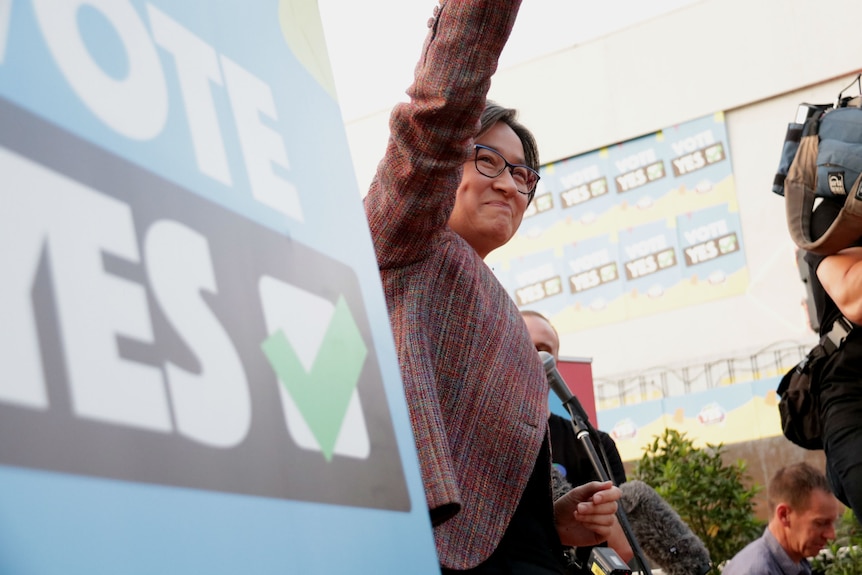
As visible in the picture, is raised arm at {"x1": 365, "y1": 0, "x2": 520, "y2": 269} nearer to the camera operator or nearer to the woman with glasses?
the woman with glasses

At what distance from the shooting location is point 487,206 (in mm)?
1673

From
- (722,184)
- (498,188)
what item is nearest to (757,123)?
(722,184)

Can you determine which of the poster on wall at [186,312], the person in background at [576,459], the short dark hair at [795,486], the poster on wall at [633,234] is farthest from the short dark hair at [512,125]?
the poster on wall at [633,234]

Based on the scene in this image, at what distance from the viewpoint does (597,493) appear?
1486 millimetres

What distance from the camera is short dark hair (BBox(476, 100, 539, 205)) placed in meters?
1.75

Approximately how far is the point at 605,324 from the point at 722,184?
166 cm

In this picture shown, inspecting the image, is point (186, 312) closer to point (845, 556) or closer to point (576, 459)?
point (576, 459)

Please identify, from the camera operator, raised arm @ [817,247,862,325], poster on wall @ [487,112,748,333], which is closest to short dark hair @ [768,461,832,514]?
the camera operator

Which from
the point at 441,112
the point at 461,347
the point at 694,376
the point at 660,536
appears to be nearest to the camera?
the point at 441,112

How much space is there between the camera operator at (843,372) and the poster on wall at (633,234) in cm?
683

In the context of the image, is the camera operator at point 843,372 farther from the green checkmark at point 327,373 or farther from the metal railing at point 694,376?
the metal railing at point 694,376

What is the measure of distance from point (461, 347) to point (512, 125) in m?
0.60

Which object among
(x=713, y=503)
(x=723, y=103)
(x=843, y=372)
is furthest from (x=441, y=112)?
(x=723, y=103)

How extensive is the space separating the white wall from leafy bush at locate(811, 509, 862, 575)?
3509 millimetres
